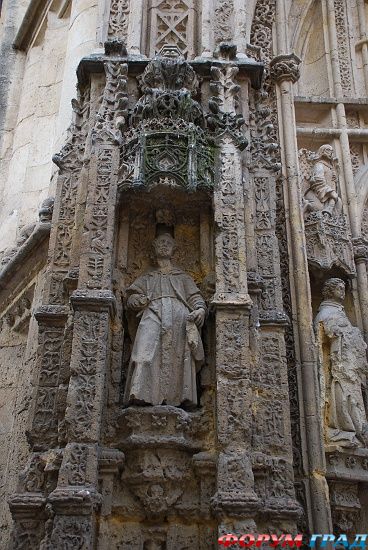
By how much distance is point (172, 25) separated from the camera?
7531mm

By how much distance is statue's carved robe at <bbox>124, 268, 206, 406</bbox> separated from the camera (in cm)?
560

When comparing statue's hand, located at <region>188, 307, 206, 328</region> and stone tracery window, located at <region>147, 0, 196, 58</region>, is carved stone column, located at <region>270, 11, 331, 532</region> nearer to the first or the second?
statue's hand, located at <region>188, 307, 206, 328</region>

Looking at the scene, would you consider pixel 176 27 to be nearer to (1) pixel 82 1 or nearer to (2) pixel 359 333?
(1) pixel 82 1

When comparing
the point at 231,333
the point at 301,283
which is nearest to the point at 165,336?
the point at 231,333

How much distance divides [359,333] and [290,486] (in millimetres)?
2403

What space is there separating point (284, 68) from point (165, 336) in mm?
4646

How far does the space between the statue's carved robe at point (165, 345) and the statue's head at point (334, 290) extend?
2.01 m

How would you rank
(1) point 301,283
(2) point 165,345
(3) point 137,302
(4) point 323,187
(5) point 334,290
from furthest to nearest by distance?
(4) point 323,187
(5) point 334,290
(1) point 301,283
(3) point 137,302
(2) point 165,345

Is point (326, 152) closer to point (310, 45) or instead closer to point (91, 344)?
point (310, 45)

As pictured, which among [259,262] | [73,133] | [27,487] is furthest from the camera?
[73,133]

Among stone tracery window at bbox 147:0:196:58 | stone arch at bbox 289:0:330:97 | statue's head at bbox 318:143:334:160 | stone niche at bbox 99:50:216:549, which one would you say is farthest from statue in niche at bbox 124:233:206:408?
stone arch at bbox 289:0:330:97

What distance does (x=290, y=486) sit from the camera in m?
5.43

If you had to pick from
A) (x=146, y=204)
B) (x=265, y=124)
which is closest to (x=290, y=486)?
(x=146, y=204)

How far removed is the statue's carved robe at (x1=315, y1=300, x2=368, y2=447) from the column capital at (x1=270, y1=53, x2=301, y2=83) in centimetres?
324
